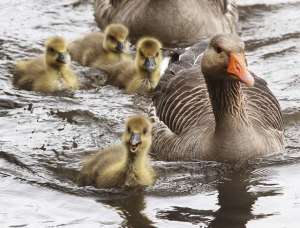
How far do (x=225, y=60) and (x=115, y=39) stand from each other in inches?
117

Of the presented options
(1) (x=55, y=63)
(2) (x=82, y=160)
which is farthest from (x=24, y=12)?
(2) (x=82, y=160)

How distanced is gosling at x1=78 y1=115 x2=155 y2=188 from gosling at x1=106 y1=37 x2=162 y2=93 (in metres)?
2.26

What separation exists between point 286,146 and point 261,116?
33 centimetres

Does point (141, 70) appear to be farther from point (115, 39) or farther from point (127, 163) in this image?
point (127, 163)

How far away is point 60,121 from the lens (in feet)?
34.1

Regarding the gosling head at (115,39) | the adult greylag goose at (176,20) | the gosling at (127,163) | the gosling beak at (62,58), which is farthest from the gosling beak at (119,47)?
the gosling at (127,163)

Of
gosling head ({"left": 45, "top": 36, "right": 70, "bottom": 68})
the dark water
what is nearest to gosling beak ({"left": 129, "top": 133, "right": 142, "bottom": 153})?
the dark water

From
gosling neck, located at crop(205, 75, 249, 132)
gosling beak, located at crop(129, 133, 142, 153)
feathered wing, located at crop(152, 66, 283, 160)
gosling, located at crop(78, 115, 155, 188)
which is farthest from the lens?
feathered wing, located at crop(152, 66, 283, 160)

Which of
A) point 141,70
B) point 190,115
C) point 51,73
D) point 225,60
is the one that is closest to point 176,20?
point 141,70

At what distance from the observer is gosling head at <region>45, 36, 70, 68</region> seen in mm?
11047

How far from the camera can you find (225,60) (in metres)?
8.98

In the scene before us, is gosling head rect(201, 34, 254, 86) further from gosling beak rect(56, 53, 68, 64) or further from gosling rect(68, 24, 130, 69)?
gosling rect(68, 24, 130, 69)

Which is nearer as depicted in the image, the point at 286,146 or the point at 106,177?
the point at 106,177

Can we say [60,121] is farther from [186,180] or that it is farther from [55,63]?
[186,180]
